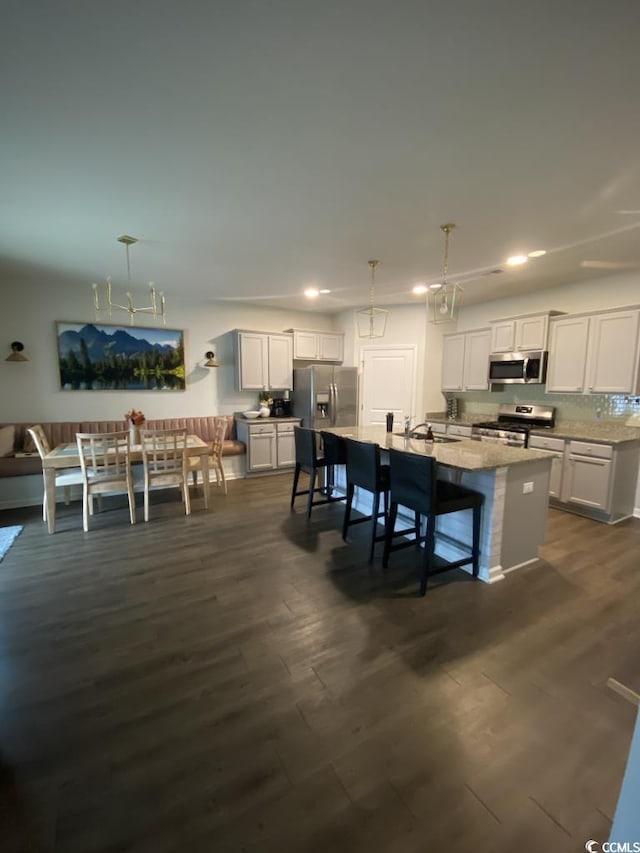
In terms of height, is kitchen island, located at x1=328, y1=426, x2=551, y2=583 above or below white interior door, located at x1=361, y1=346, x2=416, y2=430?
below

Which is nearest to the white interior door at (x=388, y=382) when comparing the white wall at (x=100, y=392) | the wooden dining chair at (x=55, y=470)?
the white wall at (x=100, y=392)

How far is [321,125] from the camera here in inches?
69.4

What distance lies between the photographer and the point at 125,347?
16.5ft

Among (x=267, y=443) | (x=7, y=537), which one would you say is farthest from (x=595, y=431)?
(x=7, y=537)

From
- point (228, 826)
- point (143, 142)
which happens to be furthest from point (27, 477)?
point (228, 826)

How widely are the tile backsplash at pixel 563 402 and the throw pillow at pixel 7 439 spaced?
250 inches

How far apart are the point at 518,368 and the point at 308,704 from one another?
4533 mm

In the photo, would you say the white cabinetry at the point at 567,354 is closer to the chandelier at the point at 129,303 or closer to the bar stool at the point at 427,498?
the bar stool at the point at 427,498

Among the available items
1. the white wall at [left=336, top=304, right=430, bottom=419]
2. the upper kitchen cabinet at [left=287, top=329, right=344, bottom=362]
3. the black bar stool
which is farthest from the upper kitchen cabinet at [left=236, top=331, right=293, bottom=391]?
the black bar stool

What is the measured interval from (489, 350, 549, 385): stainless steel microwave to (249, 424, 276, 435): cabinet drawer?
3.30 metres

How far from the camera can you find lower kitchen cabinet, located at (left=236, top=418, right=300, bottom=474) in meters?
5.46

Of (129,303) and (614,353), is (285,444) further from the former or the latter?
(614,353)

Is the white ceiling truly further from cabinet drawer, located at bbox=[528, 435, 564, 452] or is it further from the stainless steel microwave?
cabinet drawer, located at bbox=[528, 435, 564, 452]

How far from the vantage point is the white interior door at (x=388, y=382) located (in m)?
5.88
